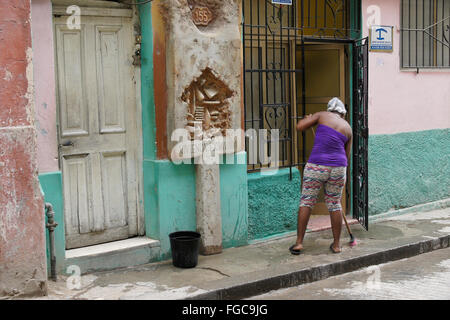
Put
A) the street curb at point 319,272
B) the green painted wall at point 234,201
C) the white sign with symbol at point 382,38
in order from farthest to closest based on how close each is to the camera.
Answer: the white sign with symbol at point 382,38 < the green painted wall at point 234,201 < the street curb at point 319,272

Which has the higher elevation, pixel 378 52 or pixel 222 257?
pixel 378 52

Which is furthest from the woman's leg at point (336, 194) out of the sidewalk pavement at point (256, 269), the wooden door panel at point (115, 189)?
the wooden door panel at point (115, 189)

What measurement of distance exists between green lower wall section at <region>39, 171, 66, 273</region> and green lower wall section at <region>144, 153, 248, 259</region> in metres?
1.01

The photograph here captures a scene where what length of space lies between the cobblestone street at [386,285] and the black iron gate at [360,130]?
3.94 ft

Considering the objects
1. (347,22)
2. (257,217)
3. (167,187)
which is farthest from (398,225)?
(167,187)

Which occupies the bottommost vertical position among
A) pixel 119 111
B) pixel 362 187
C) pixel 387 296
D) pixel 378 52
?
pixel 387 296

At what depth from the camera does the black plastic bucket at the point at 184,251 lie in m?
6.17

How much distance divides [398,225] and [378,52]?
2391 mm

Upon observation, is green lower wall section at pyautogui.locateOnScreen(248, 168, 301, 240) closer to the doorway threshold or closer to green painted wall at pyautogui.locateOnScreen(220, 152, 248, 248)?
green painted wall at pyautogui.locateOnScreen(220, 152, 248, 248)

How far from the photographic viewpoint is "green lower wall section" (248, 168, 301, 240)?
7.38 m

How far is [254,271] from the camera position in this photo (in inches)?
242

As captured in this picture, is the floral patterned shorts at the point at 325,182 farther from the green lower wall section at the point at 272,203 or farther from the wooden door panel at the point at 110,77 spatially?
the wooden door panel at the point at 110,77

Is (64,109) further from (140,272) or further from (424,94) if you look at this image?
(424,94)

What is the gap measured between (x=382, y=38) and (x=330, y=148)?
2853 millimetres
